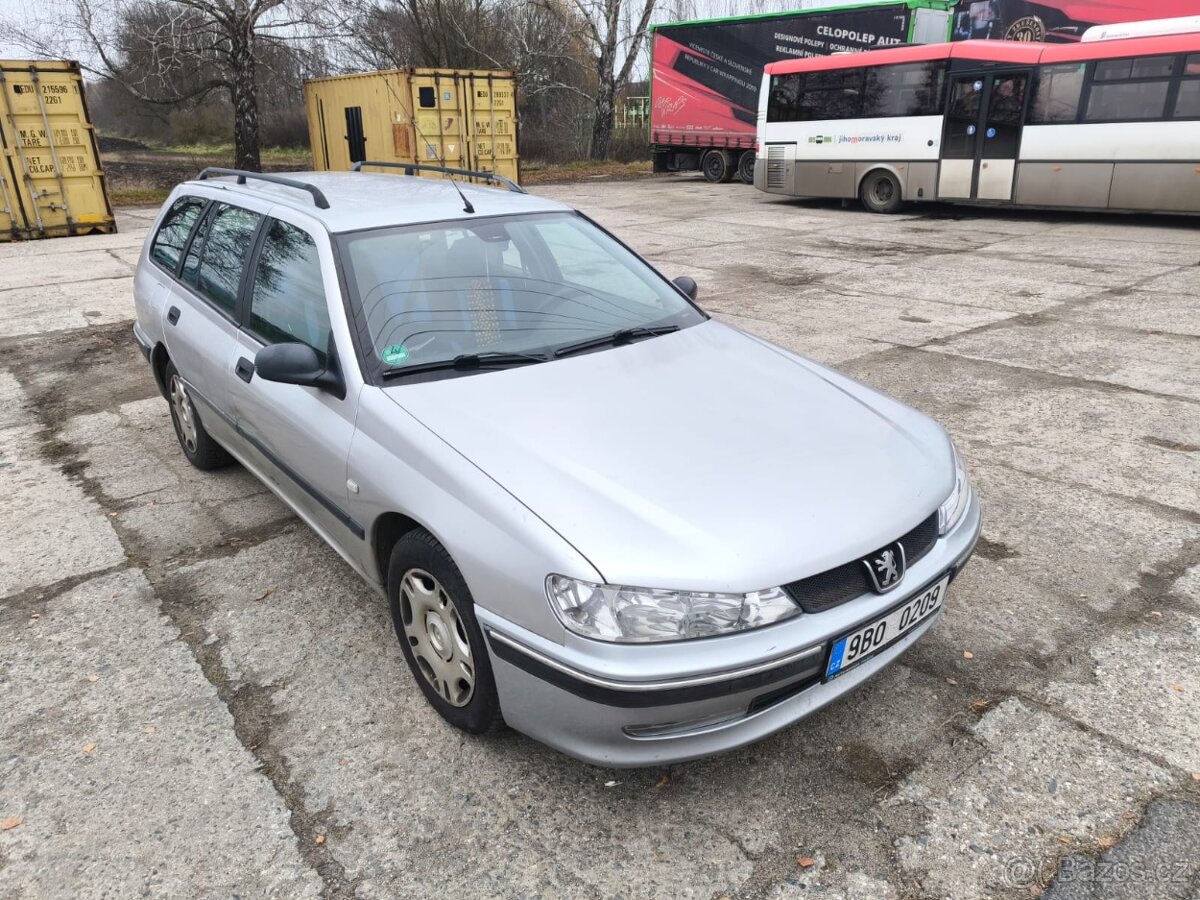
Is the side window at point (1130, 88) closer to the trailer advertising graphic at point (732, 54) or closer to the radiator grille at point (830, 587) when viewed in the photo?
the trailer advertising graphic at point (732, 54)

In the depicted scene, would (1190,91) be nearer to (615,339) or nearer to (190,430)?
(615,339)

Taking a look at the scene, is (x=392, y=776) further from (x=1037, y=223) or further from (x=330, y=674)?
(x=1037, y=223)

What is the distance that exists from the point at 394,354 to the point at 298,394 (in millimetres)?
476

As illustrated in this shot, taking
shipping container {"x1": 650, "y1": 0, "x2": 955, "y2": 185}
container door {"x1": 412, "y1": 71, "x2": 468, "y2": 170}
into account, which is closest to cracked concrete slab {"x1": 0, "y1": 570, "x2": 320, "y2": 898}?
container door {"x1": 412, "y1": 71, "x2": 468, "y2": 170}

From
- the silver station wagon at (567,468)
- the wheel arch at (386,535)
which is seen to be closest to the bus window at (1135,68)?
the silver station wagon at (567,468)

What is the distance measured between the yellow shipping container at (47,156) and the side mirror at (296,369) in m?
13.6

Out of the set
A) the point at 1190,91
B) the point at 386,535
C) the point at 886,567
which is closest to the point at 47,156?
the point at 386,535

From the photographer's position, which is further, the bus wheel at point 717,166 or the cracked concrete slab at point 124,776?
the bus wheel at point 717,166

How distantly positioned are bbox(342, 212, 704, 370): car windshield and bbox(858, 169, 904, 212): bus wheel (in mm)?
14044

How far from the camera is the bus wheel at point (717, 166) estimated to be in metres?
22.6

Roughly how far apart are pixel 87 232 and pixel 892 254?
1317 centimetres

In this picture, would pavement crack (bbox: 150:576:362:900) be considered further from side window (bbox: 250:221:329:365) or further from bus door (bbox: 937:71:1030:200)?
bus door (bbox: 937:71:1030:200)

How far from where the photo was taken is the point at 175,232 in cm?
470

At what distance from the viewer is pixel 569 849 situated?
2.32 meters
